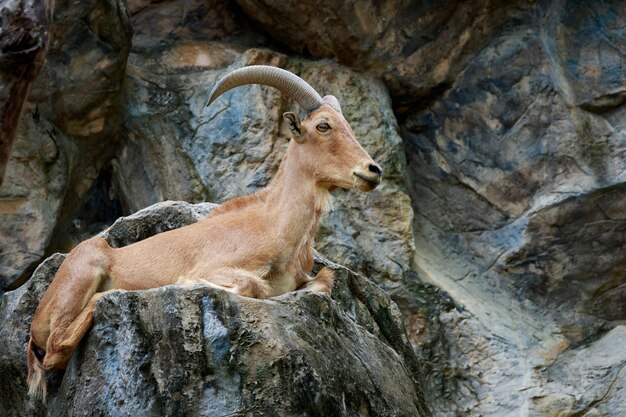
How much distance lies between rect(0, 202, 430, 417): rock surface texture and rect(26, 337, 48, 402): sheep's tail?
77 millimetres

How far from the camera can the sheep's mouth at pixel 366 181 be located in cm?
871

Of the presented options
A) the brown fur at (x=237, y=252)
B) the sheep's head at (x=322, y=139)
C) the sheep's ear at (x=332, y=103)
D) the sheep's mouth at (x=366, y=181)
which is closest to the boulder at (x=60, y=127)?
the brown fur at (x=237, y=252)

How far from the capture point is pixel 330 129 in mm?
Answer: 9000

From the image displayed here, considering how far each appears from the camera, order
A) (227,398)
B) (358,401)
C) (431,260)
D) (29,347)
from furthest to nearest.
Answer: (431,260)
(29,347)
(358,401)
(227,398)

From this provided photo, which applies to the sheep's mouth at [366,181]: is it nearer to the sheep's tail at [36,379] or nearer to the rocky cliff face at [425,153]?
the sheep's tail at [36,379]

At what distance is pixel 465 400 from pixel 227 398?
19.0 feet

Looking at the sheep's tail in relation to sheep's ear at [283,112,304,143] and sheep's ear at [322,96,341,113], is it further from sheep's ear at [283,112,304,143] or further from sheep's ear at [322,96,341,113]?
sheep's ear at [322,96,341,113]

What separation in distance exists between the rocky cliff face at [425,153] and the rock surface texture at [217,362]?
14.9ft

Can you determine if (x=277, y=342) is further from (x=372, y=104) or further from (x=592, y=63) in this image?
(x=592, y=63)

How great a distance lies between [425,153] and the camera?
14.1 meters

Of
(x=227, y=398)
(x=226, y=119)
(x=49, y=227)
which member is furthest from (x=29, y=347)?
(x=226, y=119)

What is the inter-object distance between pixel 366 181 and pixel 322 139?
0.56 metres

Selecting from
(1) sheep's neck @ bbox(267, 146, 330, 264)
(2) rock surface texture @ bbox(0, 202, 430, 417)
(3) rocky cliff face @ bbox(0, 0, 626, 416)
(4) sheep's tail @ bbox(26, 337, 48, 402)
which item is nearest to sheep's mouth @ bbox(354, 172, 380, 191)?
(1) sheep's neck @ bbox(267, 146, 330, 264)

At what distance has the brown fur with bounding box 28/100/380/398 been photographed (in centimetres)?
819
